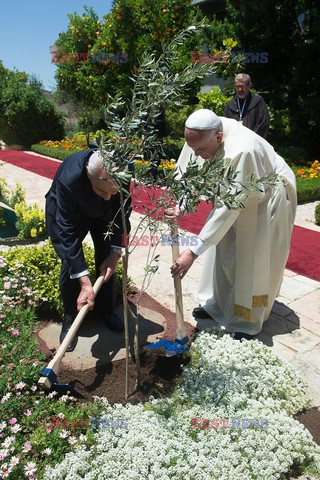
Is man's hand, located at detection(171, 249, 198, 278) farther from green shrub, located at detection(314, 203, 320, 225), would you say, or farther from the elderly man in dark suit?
green shrub, located at detection(314, 203, 320, 225)

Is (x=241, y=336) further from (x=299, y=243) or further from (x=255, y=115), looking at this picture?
(x=255, y=115)

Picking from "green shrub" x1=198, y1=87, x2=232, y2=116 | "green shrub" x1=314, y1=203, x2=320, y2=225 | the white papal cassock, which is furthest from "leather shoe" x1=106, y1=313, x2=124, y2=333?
"green shrub" x1=198, y1=87, x2=232, y2=116

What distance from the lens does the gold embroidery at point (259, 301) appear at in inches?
122

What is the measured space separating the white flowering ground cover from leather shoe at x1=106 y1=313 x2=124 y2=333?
77 cm

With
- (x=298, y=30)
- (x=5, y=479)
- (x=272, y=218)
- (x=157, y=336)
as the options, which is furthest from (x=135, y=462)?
(x=298, y=30)

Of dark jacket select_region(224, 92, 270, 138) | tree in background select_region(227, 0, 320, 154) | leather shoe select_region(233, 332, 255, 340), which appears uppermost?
tree in background select_region(227, 0, 320, 154)

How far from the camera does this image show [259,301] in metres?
3.12

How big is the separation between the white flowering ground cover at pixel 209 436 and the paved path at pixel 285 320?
1.04 ft

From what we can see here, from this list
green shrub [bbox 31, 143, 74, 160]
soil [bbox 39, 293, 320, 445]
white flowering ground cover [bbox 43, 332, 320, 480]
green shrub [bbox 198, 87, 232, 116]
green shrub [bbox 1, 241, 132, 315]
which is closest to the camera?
white flowering ground cover [bbox 43, 332, 320, 480]

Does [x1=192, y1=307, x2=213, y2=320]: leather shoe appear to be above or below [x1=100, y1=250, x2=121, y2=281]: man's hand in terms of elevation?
below

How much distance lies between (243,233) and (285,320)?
101 cm

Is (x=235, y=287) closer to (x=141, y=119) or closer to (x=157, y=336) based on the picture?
(x=157, y=336)

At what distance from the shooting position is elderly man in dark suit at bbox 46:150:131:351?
248cm

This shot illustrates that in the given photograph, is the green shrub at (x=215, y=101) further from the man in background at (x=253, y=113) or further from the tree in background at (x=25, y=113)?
the tree in background at (x=25, y=113)
